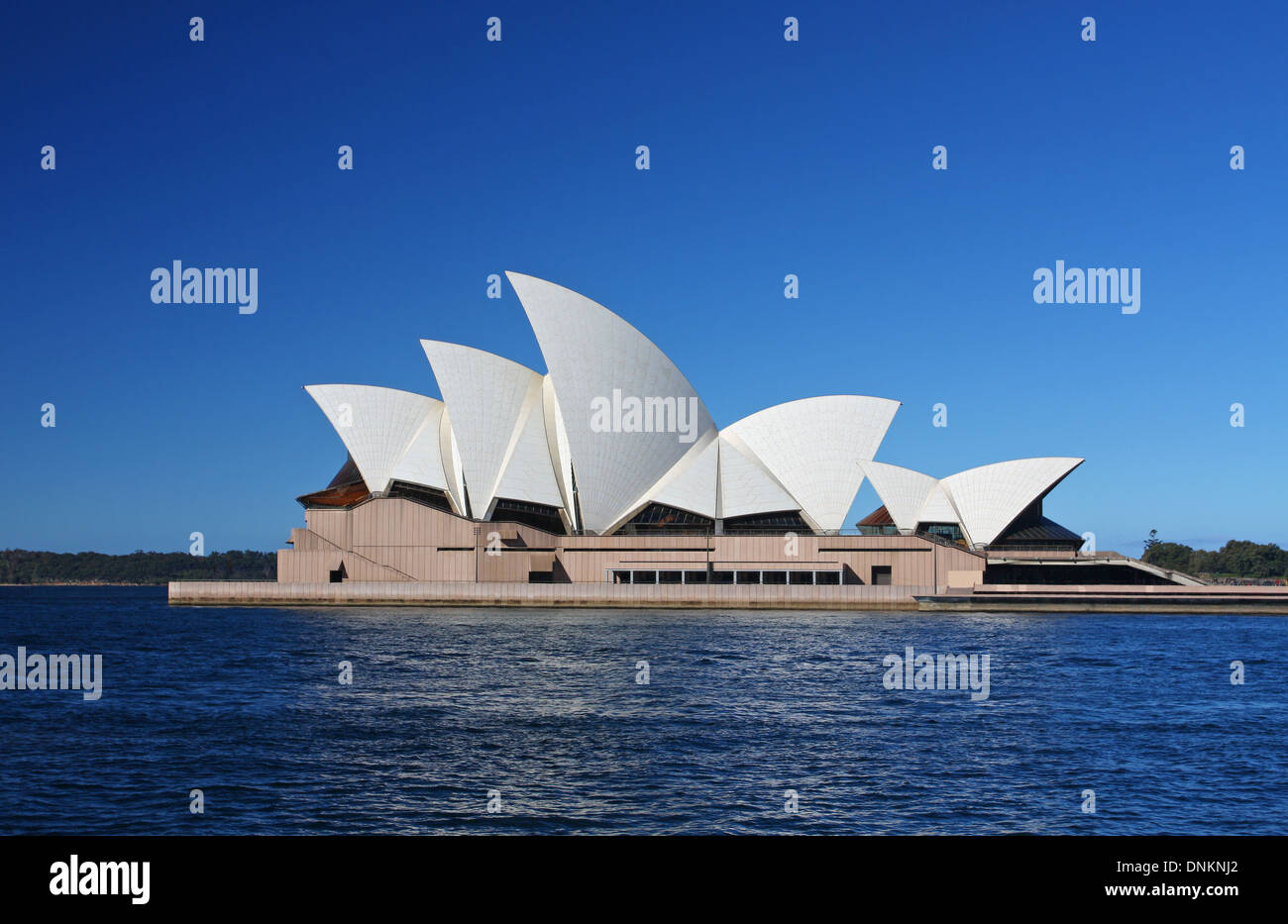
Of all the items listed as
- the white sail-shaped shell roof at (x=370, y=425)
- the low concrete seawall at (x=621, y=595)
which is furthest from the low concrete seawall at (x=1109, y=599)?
the white sail-shaped shell roof at (x=370, y=425)

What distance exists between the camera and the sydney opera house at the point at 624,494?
5650 centimetres

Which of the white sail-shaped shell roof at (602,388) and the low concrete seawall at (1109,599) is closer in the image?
the low concrete seawall at (1109,599)

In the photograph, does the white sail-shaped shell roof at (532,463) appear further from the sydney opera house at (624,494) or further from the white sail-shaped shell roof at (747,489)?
the white sail-shaped shell roof at (747,489)

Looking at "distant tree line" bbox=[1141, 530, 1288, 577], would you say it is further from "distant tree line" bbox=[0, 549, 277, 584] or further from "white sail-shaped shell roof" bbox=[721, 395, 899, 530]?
"distant tree line" bbox=[0, 549, 277, 584]

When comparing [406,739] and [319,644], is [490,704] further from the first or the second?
[319,644]

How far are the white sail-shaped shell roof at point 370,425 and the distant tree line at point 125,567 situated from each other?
114 metres

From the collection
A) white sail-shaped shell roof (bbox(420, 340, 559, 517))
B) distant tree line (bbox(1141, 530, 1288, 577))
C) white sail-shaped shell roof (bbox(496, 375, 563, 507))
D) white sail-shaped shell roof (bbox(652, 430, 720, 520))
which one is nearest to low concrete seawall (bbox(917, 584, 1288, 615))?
white sail-shaped shell roof (bbox(652, 430, 720, 520))

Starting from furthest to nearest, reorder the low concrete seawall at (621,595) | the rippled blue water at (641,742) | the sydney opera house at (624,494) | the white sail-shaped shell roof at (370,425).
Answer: the white sail-shaped shell roof at (370,425), the sydney opera house at (624,494), the low concrete seawall at (621,595), the rippled blue water at (641,742)

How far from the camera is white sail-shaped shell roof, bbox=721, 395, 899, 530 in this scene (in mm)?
60844

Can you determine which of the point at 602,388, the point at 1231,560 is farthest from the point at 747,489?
the point at 1231,560

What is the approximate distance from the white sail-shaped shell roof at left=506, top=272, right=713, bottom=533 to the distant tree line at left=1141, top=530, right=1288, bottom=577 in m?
70.1

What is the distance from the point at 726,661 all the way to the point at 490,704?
362 inches

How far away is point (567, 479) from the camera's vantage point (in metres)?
60.5
